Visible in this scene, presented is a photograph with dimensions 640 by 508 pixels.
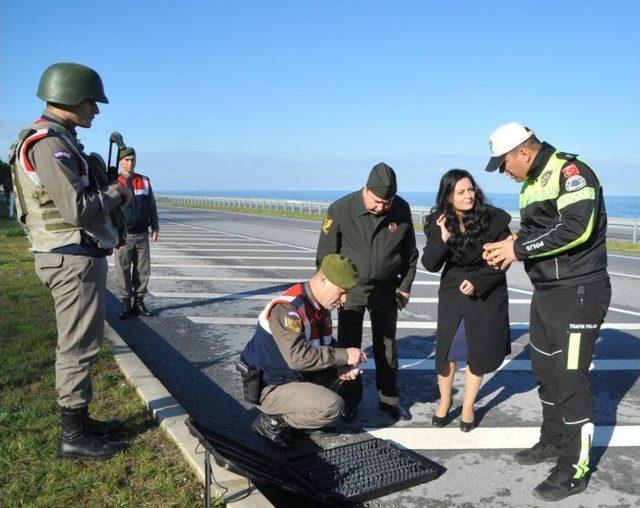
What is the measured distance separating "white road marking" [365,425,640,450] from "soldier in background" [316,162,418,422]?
28 centimetres

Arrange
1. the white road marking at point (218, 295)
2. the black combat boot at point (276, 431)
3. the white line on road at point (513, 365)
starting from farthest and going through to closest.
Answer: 1. the white road marking at point (218, 295)
2. the white line on road at point (513, 365)
3. the black combat boot at point (276, 431)

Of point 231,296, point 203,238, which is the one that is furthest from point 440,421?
point 203,238

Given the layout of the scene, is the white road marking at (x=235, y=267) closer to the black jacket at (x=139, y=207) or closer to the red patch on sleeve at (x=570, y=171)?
the black jacket at (x=139, y=207)

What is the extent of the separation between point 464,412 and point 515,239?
1.48m

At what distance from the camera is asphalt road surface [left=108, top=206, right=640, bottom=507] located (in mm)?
3624

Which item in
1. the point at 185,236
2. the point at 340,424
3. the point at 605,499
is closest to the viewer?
the point at 605,499

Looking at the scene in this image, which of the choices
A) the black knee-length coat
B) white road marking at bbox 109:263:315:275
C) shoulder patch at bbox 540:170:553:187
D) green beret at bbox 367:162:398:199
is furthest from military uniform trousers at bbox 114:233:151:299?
shoulder patch at bbox 540:170:553:187

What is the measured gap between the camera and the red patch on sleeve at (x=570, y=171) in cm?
340

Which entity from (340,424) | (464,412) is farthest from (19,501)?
(464,412)

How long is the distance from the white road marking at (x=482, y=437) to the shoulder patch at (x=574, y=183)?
1.90 metres

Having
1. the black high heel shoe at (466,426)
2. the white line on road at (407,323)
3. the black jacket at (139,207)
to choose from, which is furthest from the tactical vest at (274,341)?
the black jacket at (139,207)

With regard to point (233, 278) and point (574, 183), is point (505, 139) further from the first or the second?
point (233, 278)

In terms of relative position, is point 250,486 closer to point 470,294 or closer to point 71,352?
point 71,352

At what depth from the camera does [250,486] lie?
10.7ft
